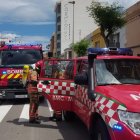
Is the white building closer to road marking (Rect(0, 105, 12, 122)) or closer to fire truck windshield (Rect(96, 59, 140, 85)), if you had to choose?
road marking (Rect(0, 105, 12, 122))

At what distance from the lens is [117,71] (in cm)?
679

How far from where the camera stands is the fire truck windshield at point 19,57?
1548cm

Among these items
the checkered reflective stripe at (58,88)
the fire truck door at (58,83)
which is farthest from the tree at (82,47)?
the checkered reflective stripe at (58,88)

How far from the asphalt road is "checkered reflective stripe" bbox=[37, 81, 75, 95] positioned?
0.91m

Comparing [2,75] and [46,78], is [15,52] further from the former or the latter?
[46,78]

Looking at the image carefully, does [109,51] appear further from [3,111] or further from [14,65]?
[14,65]

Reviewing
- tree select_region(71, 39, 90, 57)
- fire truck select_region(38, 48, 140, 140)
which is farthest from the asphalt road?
tree select_region(71, 39, 90, 57)

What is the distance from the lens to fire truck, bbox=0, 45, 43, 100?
15062 millimetres

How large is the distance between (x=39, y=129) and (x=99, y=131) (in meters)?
3.56

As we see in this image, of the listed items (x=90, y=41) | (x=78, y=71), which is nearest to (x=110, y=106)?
(x=78, y=71)

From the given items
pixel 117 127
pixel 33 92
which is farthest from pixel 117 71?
pixel 33 92

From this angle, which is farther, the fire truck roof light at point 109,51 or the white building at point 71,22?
the white building at point 71,22

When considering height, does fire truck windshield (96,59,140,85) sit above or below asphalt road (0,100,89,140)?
above

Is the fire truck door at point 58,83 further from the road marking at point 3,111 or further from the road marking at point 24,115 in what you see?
the road marking at point 3,111
